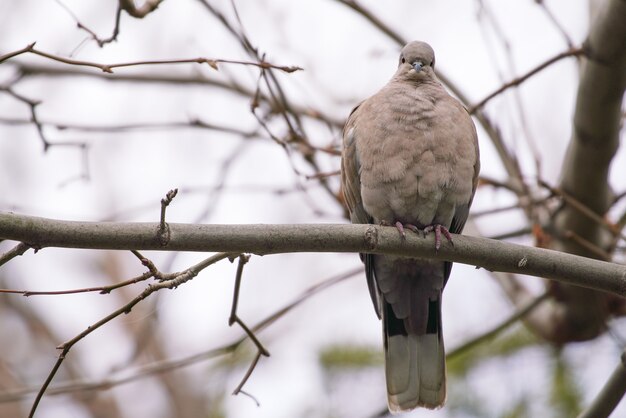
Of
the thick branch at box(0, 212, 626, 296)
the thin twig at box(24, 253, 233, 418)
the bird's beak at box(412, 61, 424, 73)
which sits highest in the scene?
the bird's beak at box(412, 61, 424, 73)

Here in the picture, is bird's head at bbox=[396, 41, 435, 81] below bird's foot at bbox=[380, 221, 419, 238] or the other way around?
the other way around

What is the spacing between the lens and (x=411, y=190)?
345 cm

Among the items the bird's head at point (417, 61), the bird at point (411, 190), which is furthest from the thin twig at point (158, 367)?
the bird's head at point (417, 61)

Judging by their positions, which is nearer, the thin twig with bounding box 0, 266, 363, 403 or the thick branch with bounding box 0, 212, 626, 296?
the thick branch with bounding box 0, 212, 626, 296

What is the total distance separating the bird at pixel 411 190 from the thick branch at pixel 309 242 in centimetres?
43

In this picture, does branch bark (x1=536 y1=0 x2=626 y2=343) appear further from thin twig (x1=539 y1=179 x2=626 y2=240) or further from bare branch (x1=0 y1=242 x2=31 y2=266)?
bare branch (x1=0 y1=242 x2=31 y2=266)

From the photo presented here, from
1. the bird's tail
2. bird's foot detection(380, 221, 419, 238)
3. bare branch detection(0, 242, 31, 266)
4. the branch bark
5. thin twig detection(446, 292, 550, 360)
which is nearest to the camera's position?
bare branch detection(0, 242, 31, 266)

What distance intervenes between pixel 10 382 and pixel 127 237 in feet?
17.1

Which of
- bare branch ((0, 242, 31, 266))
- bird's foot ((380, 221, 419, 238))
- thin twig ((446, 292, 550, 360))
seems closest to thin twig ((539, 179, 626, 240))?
thin twig ((446, 292, 550, 360))

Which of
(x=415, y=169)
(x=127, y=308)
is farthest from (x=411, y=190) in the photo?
(x=127, y=308)

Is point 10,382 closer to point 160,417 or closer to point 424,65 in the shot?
point 160,417

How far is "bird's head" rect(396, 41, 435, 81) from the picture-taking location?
3.91 m

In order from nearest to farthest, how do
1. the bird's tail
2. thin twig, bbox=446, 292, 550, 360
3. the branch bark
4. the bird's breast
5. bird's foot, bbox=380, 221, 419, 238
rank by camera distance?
bird's foot, bbox=380, 221, 419, 238, the branch bark, the bird's breast, the bird's tail, thin twig, bbox=446, 292, 550, 360

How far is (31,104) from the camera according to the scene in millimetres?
3045
